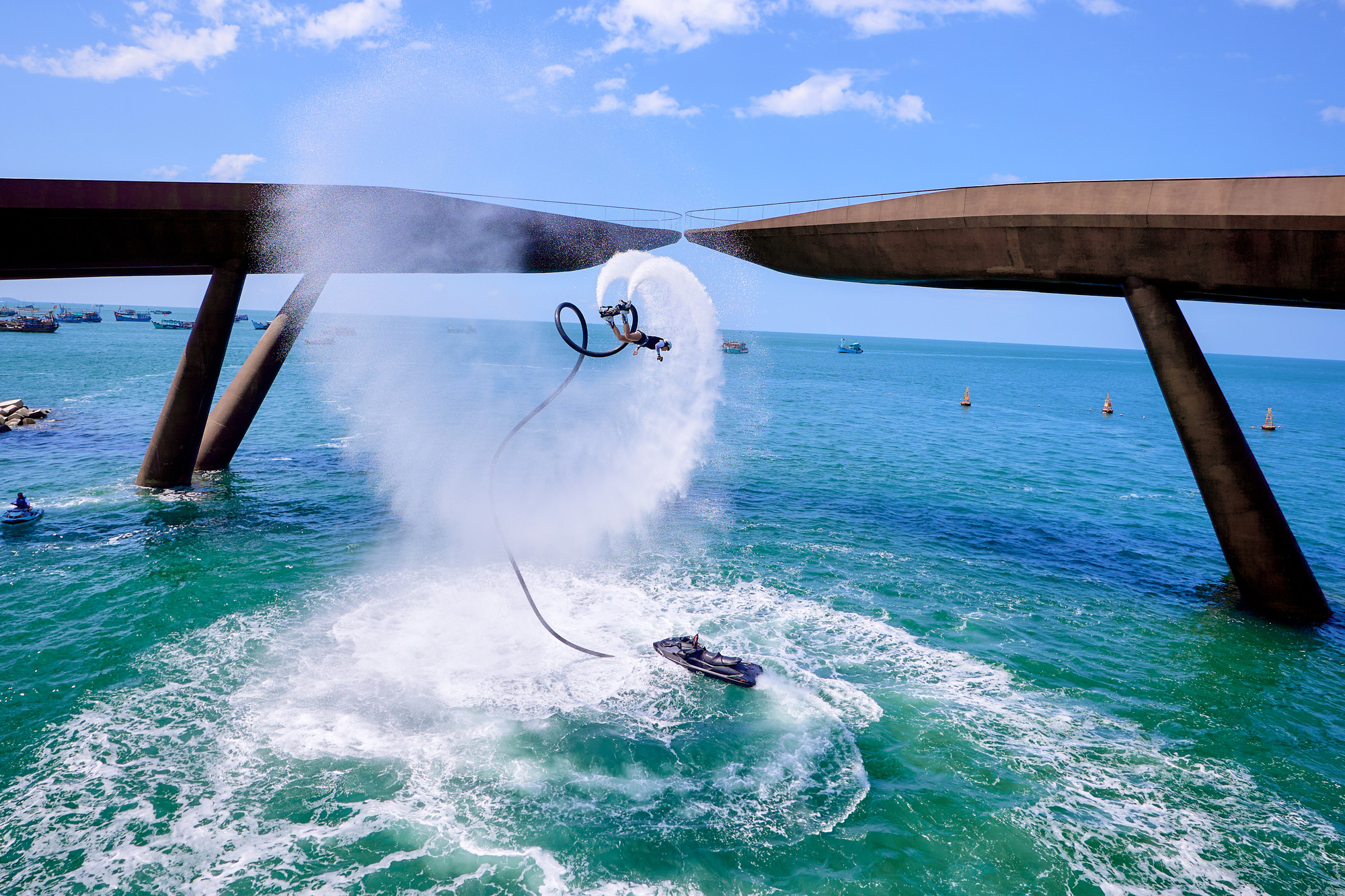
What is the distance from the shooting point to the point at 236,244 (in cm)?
2844

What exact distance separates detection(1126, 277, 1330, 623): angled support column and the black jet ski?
51.5 feet

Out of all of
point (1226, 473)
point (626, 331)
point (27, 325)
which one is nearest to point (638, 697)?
point (626, 331)

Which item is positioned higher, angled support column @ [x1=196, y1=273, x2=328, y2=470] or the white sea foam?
angled support column @ [x1=196, y1=273, x2=328, y2=470]

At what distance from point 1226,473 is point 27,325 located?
19664cm

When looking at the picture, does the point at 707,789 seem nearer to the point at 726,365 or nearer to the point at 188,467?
the point at 188,467

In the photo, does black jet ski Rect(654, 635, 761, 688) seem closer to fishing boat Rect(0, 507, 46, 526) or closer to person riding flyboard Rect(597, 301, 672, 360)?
person riding flyboard Rect(597, 301, 672, 360)

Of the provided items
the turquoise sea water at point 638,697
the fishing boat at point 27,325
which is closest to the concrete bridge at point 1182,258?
the turquoise sea water at point 638,697

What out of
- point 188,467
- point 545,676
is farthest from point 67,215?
point 545,676

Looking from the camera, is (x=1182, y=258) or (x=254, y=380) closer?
(x=1182, y=258)

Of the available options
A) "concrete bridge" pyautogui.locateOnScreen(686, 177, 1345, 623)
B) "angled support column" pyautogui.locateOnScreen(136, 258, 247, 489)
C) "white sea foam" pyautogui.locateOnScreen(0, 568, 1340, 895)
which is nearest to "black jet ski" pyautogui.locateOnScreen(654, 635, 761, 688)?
"white sea foam" pyautogui.locateOnScreen(0, 568, 1340, 895)

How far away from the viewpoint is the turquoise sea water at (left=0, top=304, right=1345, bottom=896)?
38.1 ft

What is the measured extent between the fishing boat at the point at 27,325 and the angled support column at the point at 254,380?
15706 centimetres

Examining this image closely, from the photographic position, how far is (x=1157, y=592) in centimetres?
2480

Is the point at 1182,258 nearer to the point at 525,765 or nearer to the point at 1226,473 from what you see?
the point at 1226,473
